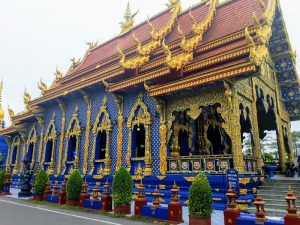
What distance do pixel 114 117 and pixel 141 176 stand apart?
3.33 meters

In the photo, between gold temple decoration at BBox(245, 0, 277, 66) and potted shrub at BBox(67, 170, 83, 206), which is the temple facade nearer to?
gold temple decoration at BBox(245, 0, 277, 66)

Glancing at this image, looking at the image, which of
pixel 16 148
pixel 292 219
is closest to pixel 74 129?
pixel 16 148

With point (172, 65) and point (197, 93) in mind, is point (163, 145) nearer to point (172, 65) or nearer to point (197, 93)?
point (197, 93)

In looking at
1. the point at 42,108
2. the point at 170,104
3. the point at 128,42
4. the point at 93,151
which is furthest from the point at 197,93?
the point at 42,108

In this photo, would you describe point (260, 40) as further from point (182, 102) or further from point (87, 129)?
point (87, 129)

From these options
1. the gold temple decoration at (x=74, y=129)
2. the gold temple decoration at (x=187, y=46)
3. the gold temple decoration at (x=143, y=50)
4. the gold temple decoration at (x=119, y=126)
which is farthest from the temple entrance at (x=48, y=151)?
the gold temple decoration at (x=187, y=46)

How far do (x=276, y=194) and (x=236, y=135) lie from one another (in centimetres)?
218

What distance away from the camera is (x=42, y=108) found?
16609mm

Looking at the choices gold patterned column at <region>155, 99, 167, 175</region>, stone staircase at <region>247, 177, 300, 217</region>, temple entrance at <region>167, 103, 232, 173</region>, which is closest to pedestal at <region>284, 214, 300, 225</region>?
stone staircase at <region>247, 177, 300, 217</region>

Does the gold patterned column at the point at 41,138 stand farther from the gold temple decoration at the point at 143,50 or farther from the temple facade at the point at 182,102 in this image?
the gold temple decoration at the point at 143,50

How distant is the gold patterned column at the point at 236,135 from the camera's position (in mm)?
7734

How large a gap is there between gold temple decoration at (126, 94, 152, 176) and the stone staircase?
12.9 feet

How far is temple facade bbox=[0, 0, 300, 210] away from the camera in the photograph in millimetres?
8281

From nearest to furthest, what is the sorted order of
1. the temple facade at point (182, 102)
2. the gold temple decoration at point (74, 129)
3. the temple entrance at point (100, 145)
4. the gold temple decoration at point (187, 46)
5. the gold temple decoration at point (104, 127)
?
the temple facade at point (182, 102), the gold temple decoration at point (187, 46), the gold temple decoration at point (104, 127), the temple entrance at point (100, 145), the gold temple decoration at point (74, 129)
